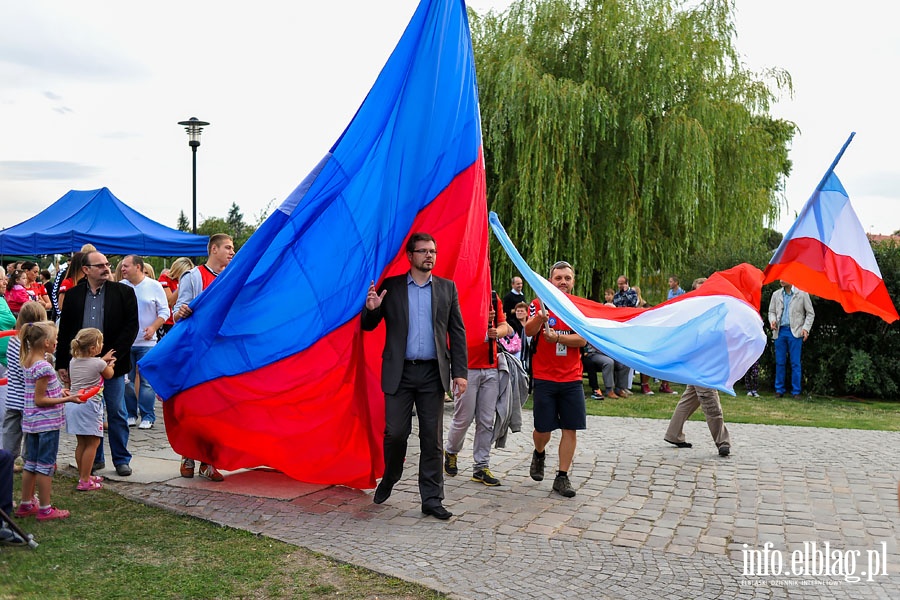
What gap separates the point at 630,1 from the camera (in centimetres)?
1889

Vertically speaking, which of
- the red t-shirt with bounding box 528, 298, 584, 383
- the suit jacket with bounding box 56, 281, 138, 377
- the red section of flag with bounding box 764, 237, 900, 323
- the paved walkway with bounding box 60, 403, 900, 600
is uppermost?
the red section of flag with bounding box 764, 237, 900, 323

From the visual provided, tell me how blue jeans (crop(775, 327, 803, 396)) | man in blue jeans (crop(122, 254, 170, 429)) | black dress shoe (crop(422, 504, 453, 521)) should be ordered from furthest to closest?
blue jeans (crop(775, 327, 803, 396)) → man in blue jeans (crop(122, 254, 170, 429)) → black dress shoe (crop(422, 504, 453, 521))

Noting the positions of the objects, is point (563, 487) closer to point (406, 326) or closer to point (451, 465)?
point (451, 465)

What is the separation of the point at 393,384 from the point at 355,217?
1.47 meters

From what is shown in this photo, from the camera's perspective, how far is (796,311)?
47.0 feet

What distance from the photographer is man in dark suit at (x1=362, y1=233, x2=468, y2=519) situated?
626 cm

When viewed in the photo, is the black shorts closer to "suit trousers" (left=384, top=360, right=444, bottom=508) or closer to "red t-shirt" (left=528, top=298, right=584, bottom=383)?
"red t-shirt" (left=528, top=298, right=584, bottom=383)

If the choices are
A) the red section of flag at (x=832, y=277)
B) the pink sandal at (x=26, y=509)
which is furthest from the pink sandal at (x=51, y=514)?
the red section of flag at (x=832, y=277)

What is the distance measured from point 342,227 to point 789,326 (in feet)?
34.8

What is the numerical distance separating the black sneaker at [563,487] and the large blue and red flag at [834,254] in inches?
138

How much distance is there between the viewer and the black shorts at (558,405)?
7160 millimetres

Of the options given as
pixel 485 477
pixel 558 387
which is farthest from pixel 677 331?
pixel 485 477

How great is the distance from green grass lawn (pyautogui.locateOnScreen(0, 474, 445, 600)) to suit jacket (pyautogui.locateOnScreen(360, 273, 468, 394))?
1574 mm

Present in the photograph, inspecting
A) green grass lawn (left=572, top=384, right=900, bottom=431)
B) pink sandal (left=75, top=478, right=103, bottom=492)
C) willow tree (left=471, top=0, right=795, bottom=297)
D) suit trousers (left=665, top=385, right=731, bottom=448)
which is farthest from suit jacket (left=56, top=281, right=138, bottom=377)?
willow tree (left=471, top=0, right=795, bottom=297)
